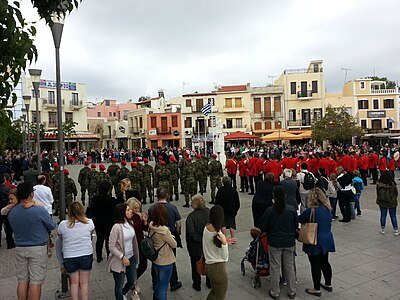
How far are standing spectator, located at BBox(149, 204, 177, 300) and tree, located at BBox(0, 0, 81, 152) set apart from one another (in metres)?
2.19

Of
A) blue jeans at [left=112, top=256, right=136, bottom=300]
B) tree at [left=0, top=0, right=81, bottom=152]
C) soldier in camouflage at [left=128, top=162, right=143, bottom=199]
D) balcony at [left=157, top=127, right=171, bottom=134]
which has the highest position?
balcony at [left=157, top=127, right=171, bottom=134]

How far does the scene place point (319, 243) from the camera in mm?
5250

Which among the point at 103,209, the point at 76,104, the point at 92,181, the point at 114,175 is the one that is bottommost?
the point at 103,209

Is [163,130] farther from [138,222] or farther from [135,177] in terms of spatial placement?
[138,222]

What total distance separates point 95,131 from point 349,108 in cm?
3868

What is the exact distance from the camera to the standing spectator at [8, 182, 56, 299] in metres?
4.46

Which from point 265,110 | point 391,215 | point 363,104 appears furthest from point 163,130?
point 391,215

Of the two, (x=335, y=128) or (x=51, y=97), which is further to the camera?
(x=51, y=97)

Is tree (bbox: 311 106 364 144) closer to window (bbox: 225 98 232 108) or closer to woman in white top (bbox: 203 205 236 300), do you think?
window (bbox: 225 98 232 108)

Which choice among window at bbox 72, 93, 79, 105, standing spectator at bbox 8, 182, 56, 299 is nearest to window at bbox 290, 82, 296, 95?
window at bbox 72, 93, 79, 105

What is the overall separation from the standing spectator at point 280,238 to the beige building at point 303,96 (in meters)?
43.8

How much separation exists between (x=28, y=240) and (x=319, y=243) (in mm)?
4269

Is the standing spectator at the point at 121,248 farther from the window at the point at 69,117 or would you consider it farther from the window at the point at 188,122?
the window at the point at 69,117

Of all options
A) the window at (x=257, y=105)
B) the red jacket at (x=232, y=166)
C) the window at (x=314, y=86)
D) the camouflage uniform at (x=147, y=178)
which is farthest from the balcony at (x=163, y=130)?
the camouflage uniform at (x=147, y=178)
